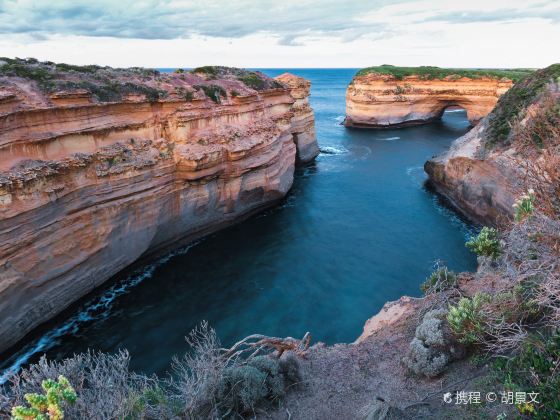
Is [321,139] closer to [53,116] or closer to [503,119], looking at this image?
[503,119]

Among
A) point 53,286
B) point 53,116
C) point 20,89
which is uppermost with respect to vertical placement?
point 20,89

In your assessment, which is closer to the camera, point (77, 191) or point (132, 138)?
point (77, 191)

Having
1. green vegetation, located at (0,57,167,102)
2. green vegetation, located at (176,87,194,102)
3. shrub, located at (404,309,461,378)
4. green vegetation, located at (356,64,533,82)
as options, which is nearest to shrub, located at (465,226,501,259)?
shrub, located at (404,309,461,378)

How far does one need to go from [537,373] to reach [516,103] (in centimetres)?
2468

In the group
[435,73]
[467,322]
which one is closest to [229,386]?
[467,322]

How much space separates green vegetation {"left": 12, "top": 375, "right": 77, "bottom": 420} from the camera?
6.06 m

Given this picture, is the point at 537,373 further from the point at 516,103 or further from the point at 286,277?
the point at 516,103

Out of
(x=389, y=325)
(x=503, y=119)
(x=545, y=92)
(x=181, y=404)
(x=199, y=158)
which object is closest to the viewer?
(x=181, y=404)

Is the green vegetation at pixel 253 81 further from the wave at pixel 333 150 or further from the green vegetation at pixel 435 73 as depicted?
the green vegetation at pixel 435 73

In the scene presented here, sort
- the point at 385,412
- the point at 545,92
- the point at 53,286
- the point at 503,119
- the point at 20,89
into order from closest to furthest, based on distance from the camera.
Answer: the point at 385,412 → the point at 20,89 → the point at 53,286 → the point at 545,92 → the point at 503,119

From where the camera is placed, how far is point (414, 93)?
58344mm

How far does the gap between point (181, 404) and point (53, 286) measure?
9858 mm

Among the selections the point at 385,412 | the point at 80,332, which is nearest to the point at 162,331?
the point at 80,332

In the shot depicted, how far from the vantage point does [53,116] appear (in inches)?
613
